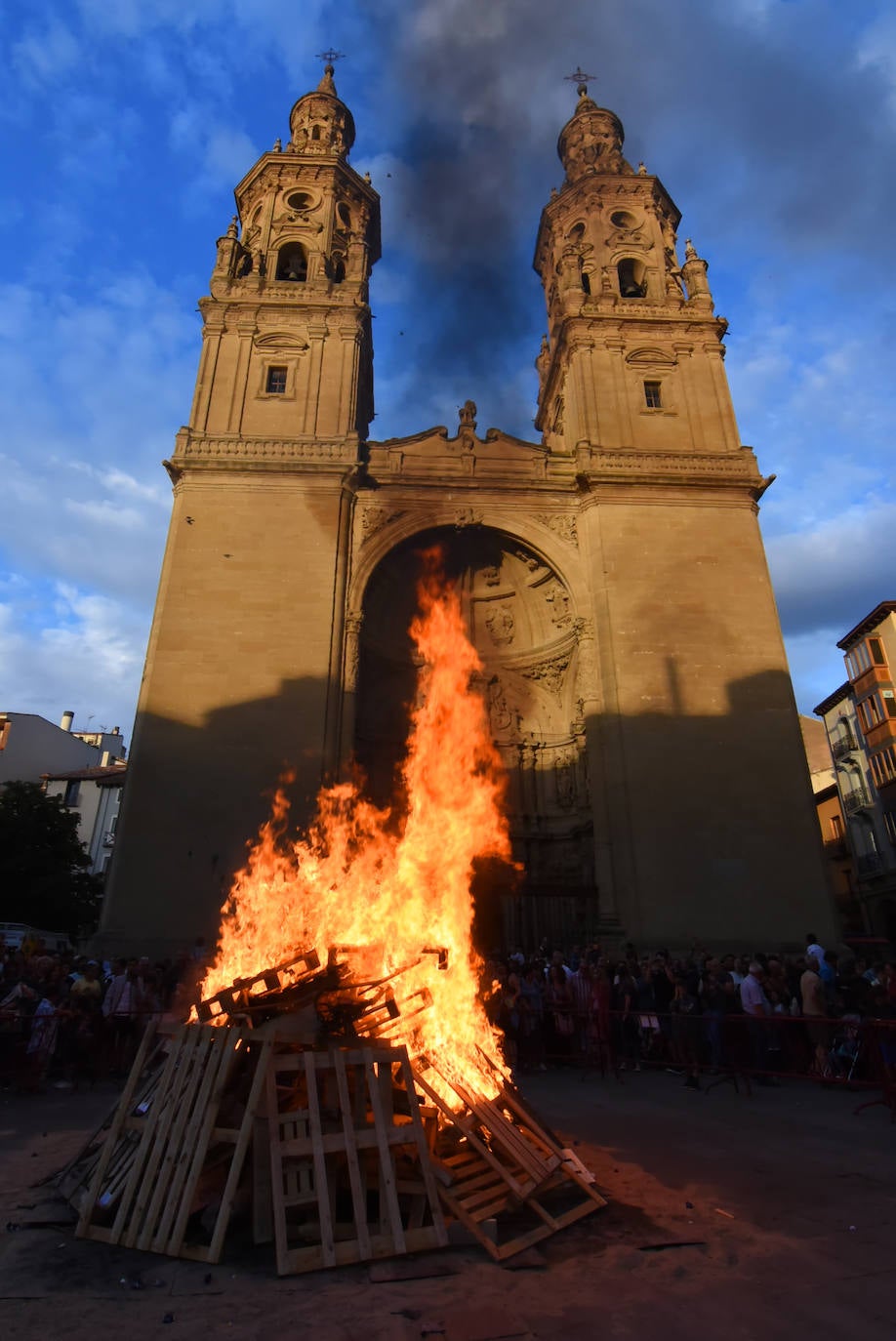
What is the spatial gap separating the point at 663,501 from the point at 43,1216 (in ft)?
69.1

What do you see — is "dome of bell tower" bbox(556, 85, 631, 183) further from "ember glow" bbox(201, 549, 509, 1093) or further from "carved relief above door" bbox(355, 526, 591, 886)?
"ember glow" bbox(201, 549, 509, 1093)

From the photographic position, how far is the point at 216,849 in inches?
676

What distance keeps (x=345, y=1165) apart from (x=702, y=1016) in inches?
288

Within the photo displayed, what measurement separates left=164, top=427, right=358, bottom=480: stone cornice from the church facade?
9cm

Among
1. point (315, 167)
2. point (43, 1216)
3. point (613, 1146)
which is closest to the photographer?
point (43, 1216)

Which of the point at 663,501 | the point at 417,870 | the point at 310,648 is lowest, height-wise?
the point at 417,870

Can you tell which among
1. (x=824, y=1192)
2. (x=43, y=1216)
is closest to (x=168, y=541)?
(x=43, y=1216)

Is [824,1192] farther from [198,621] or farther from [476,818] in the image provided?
[198,621]

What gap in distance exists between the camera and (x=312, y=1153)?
4.84 meters

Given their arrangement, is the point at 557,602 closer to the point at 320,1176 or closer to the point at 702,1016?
the point at 702,1016

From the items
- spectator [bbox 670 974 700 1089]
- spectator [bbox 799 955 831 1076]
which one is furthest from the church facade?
spectator [bbox 799 955 831 1076]

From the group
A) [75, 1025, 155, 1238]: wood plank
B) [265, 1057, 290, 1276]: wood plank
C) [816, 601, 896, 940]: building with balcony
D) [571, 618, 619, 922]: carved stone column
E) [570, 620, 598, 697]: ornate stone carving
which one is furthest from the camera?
[816, 601, 896, 940]: building with balcony

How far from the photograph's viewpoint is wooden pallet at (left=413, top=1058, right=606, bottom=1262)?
16.2 ft

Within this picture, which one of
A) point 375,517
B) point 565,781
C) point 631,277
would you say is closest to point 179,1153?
point 565,781
